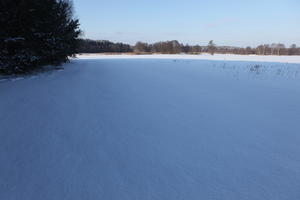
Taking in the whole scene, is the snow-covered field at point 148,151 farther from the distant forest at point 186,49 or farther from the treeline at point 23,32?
the distant forest at point 186,49

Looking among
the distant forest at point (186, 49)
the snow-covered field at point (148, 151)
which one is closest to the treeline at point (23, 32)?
the snow-covered field at point (148, 151)

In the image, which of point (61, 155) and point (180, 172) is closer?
point (180, 172)

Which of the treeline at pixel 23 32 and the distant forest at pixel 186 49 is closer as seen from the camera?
the treeline at pixel 23 32

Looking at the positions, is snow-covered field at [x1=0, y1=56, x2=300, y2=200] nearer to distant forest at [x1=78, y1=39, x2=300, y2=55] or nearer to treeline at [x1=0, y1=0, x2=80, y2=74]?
treeline at [x1=0, y1=0, x2=80, y2=74]

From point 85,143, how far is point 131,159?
0.64 meters

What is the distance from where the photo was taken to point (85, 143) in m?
2.08

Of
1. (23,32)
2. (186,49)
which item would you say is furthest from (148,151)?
(186,49)

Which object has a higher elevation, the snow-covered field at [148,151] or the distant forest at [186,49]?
the distant forest at [186,49]

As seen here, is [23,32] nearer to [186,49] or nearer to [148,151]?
[148,151]

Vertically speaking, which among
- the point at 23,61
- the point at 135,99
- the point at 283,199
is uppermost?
the point at 23,61

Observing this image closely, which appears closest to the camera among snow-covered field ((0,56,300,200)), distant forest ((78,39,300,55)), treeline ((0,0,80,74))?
snow-covered field ((0,56,300,200))

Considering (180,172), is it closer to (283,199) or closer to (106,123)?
(283,199)

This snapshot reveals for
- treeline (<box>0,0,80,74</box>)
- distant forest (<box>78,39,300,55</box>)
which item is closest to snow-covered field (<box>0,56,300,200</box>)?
treeline (<box>0,0,80,74</box>)

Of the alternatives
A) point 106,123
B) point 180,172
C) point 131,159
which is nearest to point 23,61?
point 106,123
